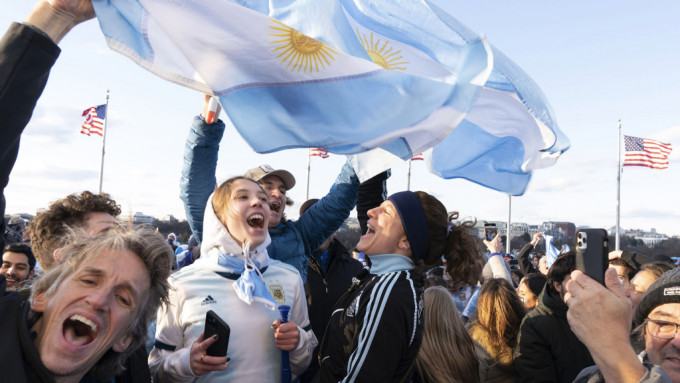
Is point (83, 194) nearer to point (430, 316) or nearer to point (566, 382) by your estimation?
point (430, 316)

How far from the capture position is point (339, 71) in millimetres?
3352

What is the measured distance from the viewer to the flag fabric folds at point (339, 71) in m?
2.99

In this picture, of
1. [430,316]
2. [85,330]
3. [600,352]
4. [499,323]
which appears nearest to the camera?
[600,352]

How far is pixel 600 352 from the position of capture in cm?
170

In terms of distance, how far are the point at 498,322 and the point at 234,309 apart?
2.62 metres

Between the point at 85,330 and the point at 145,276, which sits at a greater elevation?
the point at 145,276

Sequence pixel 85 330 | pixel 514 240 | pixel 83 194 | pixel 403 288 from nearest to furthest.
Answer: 1. pixel 85 330
2. pixel 403 288
3. pixel 83 194
4. pixel 514 240

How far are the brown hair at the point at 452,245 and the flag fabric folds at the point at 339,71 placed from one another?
0.58 meters

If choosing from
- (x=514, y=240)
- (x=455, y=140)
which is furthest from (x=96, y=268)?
(x=514, y=240)

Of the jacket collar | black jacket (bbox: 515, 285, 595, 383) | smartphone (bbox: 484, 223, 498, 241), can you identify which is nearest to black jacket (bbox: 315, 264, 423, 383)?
the jacket collar

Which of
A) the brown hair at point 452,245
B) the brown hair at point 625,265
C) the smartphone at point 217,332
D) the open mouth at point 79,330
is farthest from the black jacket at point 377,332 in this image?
the brown hair at point 625,265

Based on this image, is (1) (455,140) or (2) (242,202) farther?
(1) (455,140)

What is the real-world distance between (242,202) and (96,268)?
51.4 inches

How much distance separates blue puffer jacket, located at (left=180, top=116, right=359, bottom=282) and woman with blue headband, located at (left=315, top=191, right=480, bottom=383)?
889mm
